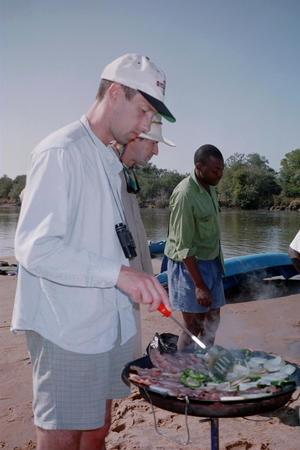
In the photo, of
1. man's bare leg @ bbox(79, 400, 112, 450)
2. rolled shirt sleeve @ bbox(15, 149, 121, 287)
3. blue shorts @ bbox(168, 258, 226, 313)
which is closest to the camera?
rolled shirt sleeve @ bbox(15, 149, 121, 287)

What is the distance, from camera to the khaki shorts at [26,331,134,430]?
6.00 ft

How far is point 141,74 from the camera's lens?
193cm

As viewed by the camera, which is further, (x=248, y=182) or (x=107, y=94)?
(x=248, y=182)

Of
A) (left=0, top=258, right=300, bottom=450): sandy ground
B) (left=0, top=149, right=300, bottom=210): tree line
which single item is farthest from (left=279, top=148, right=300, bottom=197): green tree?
(left=0, top=258, right=300, bottom=450): sandy ground

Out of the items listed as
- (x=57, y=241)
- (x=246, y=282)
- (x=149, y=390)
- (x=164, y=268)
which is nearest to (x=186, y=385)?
(x=149, y=390)

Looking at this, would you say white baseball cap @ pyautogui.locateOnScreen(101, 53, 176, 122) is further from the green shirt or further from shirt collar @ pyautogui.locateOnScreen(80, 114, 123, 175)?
the green shirt

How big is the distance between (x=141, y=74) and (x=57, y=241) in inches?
35.2

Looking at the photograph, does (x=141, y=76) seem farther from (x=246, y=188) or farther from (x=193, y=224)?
(x=246, y=188)

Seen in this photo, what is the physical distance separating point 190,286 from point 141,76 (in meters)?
2.49

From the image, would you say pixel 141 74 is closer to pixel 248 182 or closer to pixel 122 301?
pixel 122 301

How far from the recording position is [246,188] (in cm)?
8306

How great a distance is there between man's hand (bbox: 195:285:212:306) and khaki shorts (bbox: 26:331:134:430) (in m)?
2.05

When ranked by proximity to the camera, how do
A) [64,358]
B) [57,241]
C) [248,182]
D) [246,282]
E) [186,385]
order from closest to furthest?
[57,241] → [64,358] → [186,385] → [246,282] → [248,182]

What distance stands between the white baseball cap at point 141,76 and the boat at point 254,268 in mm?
7370
